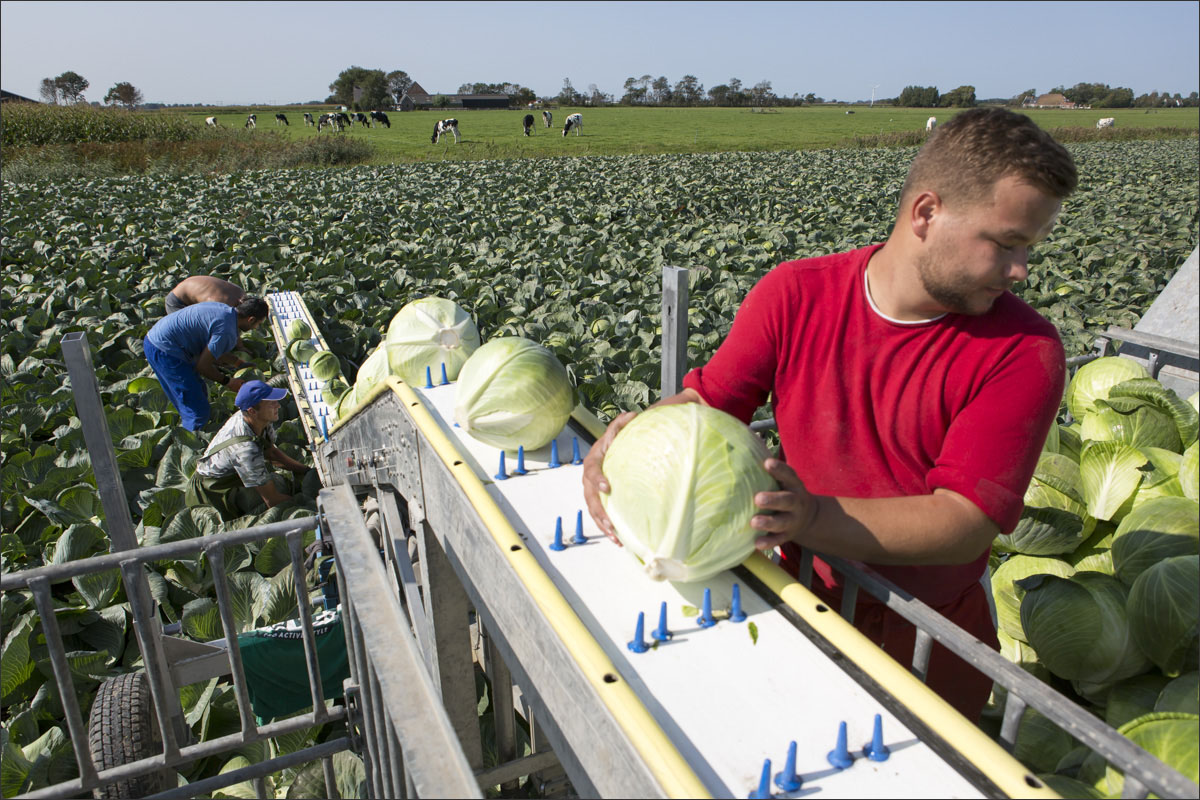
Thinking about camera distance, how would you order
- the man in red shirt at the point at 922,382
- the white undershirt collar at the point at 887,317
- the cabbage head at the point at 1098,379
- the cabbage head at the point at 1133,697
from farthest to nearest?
the cabbage head at the point at 1098,379, the cabbage head at the point at 1133,697, the white undershirt collar at the point at 887,317, the man in red shirt at the point at 922,382

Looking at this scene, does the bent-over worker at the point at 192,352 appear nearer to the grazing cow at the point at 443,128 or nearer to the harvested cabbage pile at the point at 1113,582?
the harvested cabbage pile at the point at 1113,582

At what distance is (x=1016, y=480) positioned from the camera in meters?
1.57

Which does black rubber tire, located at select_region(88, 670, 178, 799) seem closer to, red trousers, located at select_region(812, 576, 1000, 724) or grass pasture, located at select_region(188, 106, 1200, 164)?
red trousers, located at select_region(812, 576, 1000, 724)

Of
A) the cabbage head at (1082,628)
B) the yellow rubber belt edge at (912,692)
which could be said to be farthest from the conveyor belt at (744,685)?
the cabbage head at (1082,628)

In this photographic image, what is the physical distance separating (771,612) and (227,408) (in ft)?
19.5

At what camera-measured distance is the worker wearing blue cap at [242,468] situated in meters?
4.64

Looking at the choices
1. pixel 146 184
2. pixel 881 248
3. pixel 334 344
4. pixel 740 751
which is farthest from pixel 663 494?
pixel 146 184

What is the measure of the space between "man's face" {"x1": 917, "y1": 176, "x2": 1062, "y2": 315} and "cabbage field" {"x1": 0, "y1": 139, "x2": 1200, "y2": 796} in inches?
111

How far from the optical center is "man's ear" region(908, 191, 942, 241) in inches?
63.1

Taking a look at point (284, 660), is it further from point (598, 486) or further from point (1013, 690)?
point (1013, 690)

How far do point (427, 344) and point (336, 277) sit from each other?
7.71 meters

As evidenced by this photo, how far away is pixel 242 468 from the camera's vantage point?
4645 mm

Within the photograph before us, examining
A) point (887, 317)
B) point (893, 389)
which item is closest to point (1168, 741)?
point (893, 389)

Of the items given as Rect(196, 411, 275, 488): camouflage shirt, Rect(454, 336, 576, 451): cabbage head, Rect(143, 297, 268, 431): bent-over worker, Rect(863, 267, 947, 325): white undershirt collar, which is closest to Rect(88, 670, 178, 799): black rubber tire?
Rect(454, 336, 576, 451): cabbage head
